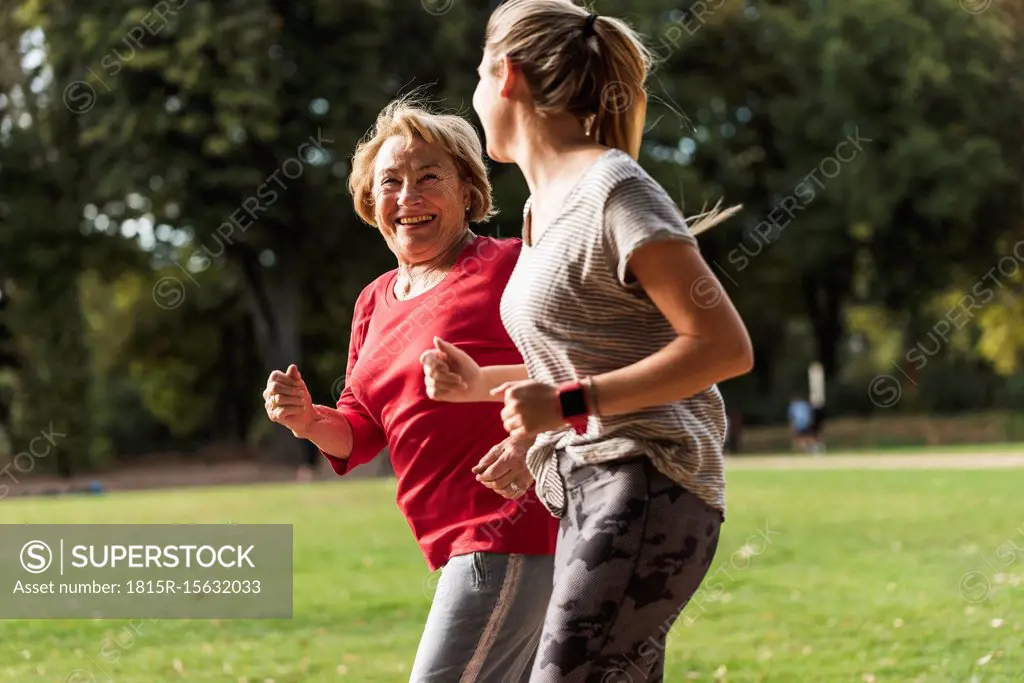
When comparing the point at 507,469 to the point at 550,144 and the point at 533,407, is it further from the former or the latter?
the point at 550,144

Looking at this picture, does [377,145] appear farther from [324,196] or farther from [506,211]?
[506,211]

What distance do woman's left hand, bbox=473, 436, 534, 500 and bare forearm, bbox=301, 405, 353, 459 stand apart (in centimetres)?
59

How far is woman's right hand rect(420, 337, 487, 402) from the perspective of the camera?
→ 3.00 meters

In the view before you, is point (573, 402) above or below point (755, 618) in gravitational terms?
above

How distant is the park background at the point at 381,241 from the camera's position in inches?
837

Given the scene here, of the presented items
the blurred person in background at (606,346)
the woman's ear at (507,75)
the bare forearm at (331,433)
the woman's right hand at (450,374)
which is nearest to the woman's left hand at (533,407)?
the blurred person in background at (606,346)

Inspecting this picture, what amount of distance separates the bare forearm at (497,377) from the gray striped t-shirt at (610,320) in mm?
285

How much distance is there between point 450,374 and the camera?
9.88ft

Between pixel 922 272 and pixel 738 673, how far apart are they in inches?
1561

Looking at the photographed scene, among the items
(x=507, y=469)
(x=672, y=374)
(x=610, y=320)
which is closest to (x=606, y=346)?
(x=610, y=320)

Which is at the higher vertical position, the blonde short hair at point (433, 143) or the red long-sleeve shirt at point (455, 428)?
the blonde short hair at point (433, 143)

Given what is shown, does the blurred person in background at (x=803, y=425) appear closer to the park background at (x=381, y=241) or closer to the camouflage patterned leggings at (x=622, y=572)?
the park background at (x=381, y=241)

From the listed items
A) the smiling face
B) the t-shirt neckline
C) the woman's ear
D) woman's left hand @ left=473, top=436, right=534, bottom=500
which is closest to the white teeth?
the smiling face

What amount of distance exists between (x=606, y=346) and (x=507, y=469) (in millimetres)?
721
